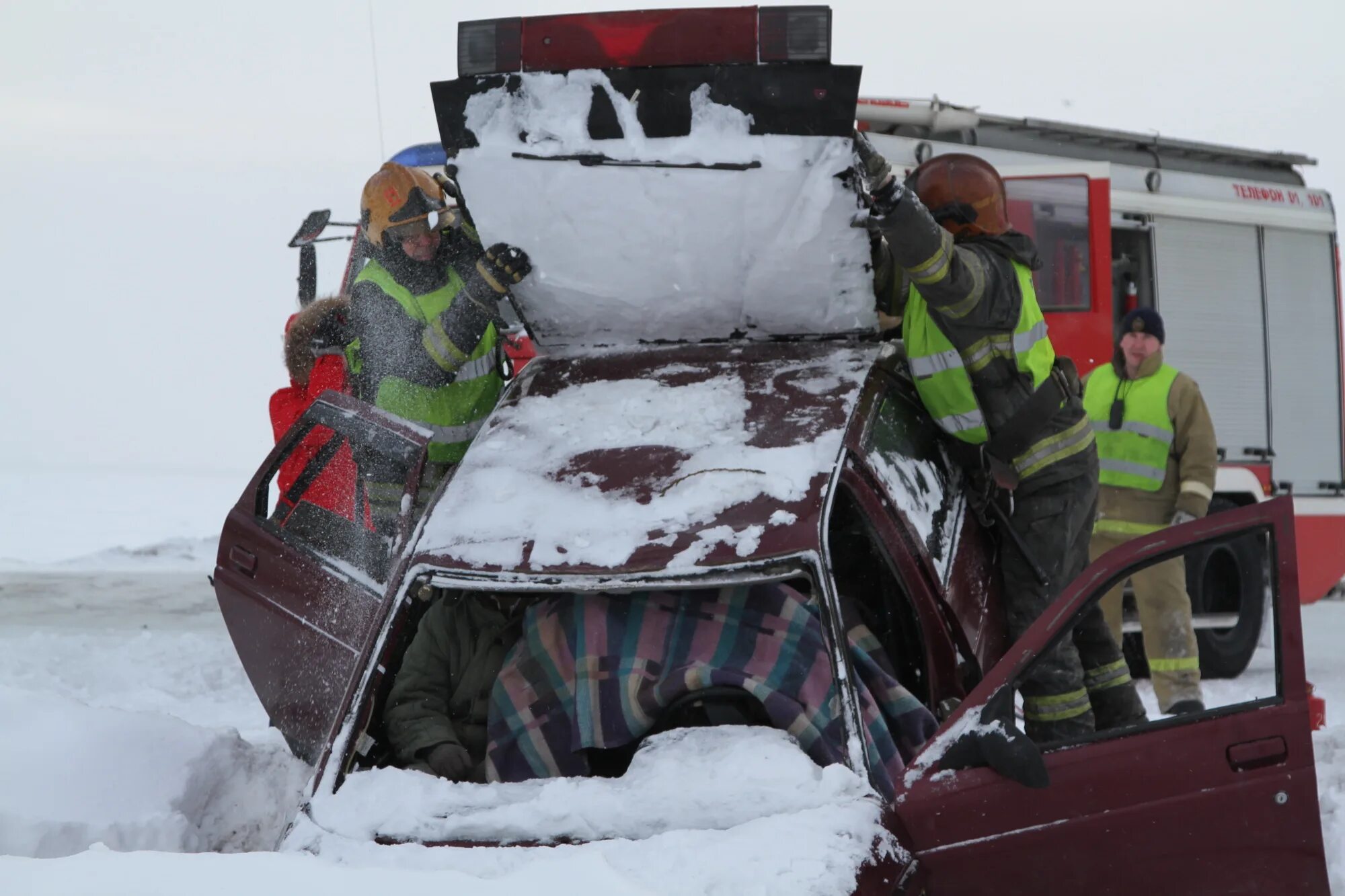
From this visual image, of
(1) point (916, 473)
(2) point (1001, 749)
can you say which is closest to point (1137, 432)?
(1) point (916, 473)

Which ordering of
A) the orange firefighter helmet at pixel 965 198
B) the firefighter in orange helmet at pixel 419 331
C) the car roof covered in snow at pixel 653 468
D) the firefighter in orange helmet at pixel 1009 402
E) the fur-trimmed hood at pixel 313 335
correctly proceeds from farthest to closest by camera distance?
1. the fur-trimmed hood at pixel 313 335
2. the firefighter in orange helmet at pixel 419 331
3. the orange firefighter helmet at pixel 965 198
4. the firefighter in orange helmet at pixel 1009 402
5. the car roof covered in snow at pixel 653 468

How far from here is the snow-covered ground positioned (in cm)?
234

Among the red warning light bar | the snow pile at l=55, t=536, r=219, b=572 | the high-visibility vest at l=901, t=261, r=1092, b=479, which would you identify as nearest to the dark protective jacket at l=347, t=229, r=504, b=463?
the red warning light bar

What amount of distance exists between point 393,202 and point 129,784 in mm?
2148

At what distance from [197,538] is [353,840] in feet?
44.7

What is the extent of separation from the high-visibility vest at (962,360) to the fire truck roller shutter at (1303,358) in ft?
17.0

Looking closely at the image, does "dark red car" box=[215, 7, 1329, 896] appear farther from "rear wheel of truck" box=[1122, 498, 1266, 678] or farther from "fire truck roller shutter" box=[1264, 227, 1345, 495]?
"fire truck roller shutter" box=[1264, 227, 1345, 495]

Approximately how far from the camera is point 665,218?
3.69 m

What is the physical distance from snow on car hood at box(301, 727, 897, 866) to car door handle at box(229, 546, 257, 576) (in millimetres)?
1231

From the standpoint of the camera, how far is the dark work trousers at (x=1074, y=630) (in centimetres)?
384

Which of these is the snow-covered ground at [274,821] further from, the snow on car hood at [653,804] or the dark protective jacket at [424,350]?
the dark protective jacket at [424,350]

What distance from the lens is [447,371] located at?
175 inches

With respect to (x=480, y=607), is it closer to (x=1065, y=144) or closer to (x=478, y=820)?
(x=478, y=820)

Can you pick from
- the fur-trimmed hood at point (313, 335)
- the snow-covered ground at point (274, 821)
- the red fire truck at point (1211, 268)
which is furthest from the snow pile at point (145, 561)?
the red fire truck at point (1211, 268)
